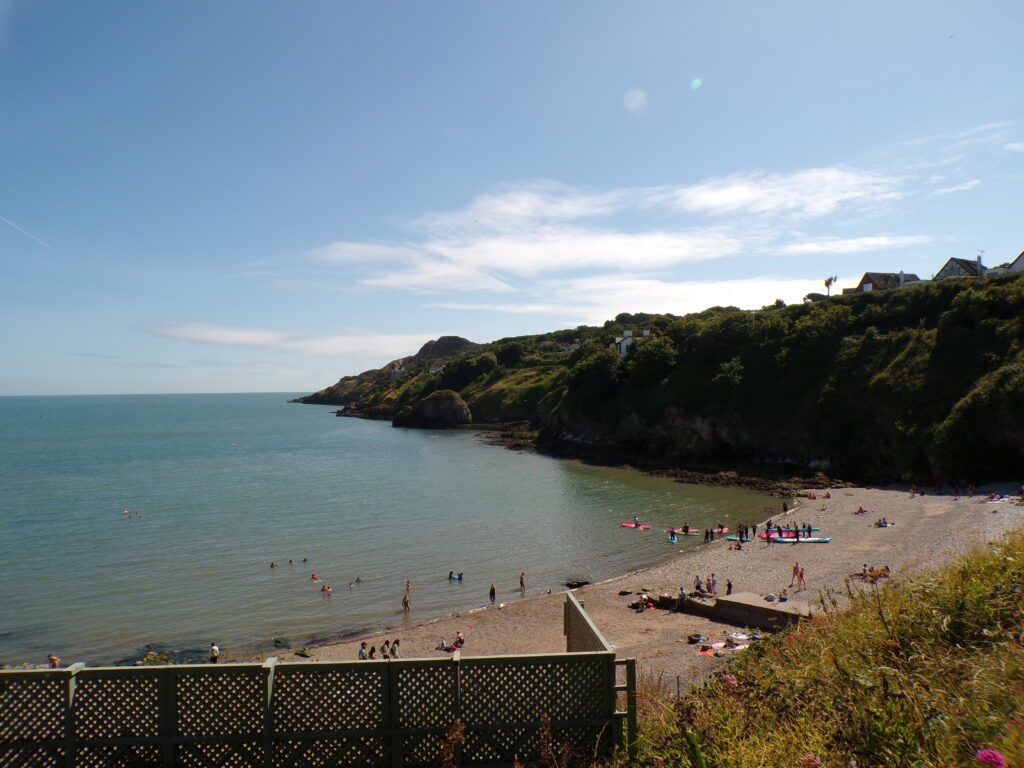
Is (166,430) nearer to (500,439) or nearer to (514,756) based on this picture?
(500,439)

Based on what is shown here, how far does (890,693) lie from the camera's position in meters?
5.02

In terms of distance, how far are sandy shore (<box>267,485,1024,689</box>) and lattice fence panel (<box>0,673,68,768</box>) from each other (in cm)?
1229

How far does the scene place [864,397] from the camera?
49.4m

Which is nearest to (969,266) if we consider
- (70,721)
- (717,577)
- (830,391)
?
(830,391)

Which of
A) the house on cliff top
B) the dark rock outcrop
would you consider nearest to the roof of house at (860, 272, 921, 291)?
the house on cliff top

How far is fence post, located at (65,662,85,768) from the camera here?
605 cm

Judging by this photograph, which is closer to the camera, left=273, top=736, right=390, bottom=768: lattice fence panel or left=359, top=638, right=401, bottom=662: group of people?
left=273, top=736, right=390, bottom=768: lattice fence panel

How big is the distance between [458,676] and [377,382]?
19299 centimetres

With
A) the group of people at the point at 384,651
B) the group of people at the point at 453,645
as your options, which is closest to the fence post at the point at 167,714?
the group of people at the point at 384,651

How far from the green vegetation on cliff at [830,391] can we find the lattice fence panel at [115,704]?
153 feet

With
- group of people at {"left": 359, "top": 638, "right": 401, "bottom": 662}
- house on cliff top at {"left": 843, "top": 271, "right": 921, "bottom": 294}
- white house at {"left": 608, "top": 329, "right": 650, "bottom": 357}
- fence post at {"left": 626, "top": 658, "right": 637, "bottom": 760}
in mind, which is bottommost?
group of people at {"left": 359, "top": 638, "right": 401, "bottom": 662}

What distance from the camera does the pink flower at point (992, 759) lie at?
3.50 m

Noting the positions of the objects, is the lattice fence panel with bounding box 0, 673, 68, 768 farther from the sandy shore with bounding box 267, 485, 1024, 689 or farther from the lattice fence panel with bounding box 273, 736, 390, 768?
the sandy shore with bounding box 267, 485, 1024, 689

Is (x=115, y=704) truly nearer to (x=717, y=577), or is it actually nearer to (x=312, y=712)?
(x=312, y=712)
